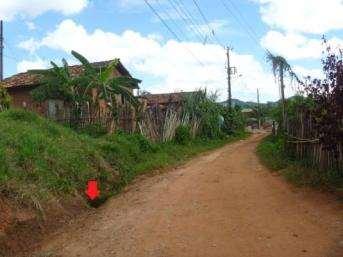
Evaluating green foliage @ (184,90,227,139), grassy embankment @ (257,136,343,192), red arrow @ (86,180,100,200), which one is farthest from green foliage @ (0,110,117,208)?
green foliage @ (184,90,227,139)

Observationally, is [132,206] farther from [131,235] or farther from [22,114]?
[22,114]

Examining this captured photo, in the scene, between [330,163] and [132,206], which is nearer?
[132,206]

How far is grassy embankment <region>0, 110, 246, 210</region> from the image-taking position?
971 cm

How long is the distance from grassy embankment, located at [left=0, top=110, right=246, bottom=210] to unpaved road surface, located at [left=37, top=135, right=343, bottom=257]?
0.81 m

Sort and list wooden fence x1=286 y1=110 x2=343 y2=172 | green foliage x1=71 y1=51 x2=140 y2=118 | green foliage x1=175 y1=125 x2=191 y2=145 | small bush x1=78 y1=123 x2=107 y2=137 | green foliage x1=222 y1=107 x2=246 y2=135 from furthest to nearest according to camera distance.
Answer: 1. green foliage x1=222 y1=107 x2=246 y2=135
2. green foliage x1=175 y1=125 x2=191 y2=145
3. green foliage x1=71 y1=51 x2=140 y2=118
4. small bush x1=78 y1=123 x2=107 y2=137
5. wooden fence x1=286 y1=110 x2=343 y2=172

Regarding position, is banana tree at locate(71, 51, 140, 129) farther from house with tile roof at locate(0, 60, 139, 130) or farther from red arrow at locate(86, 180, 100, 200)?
red arrow at locate(86, 180, 100, 200)

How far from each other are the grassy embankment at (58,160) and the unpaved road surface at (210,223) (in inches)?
32.0

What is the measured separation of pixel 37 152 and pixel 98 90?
9.51m

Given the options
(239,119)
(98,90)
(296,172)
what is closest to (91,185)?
(296,172)

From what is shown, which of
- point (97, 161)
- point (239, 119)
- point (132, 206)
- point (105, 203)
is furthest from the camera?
point (239, 119)

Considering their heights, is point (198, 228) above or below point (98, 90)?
below

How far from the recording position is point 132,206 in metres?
10.6

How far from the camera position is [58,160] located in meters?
11.7

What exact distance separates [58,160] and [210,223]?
4.20m
